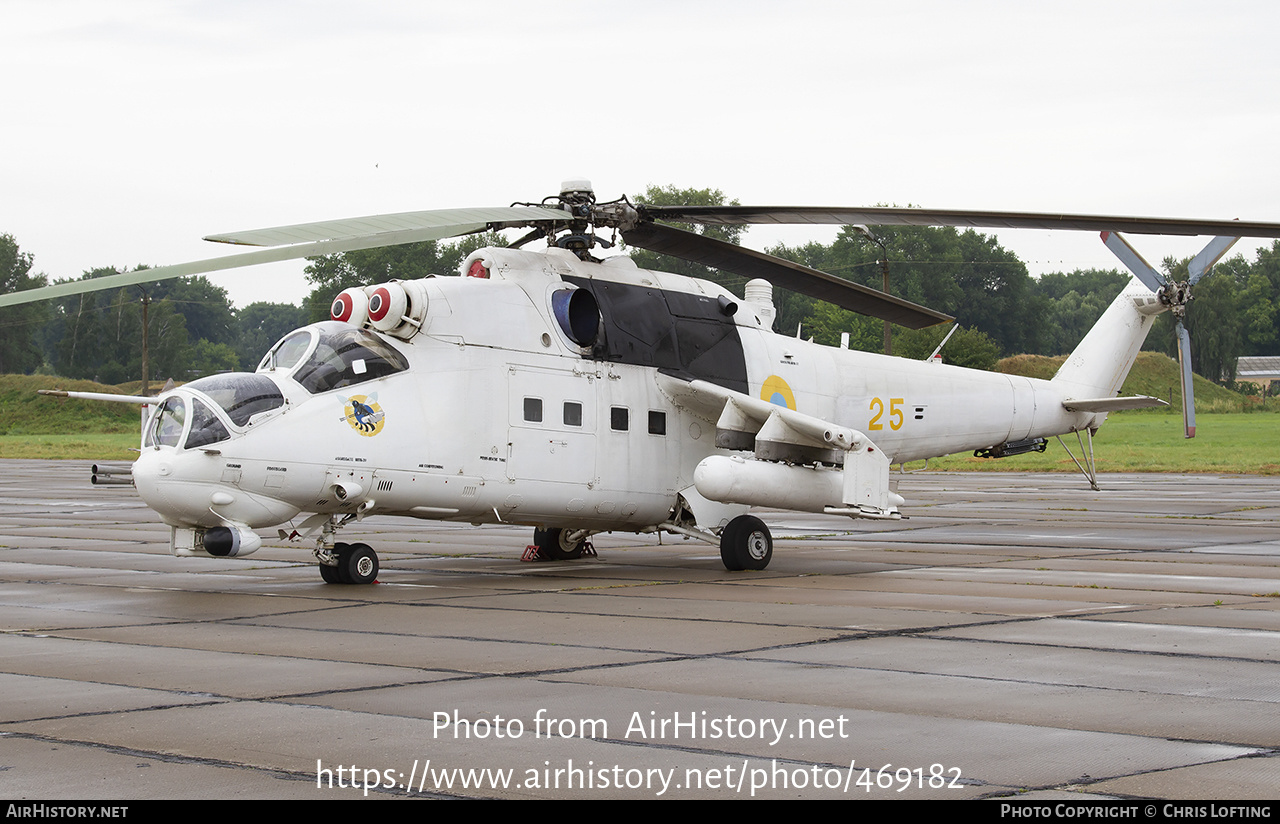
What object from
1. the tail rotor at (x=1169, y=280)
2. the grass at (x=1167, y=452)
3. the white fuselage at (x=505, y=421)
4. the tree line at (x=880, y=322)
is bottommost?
the grass at (x=1167, y=452)

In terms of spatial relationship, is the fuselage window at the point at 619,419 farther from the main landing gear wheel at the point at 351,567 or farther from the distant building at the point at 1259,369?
the distant building at the point at 1259,369

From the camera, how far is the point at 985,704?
7.57m

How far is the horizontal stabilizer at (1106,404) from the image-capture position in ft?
68.0

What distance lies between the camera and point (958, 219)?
45.4 feet

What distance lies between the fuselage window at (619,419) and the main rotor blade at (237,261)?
13.1 feet

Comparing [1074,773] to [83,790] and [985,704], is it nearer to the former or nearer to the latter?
[985,704]

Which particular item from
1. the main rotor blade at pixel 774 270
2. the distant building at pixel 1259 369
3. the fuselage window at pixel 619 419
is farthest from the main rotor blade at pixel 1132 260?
the distant building at pixel 1259 369

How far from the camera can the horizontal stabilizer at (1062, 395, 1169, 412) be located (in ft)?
68.0

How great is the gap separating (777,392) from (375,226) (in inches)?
273

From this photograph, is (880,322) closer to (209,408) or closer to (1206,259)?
(1206,259)

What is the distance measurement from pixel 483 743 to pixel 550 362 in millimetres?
8802

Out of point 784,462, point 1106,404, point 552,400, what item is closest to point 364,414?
point 552,400
